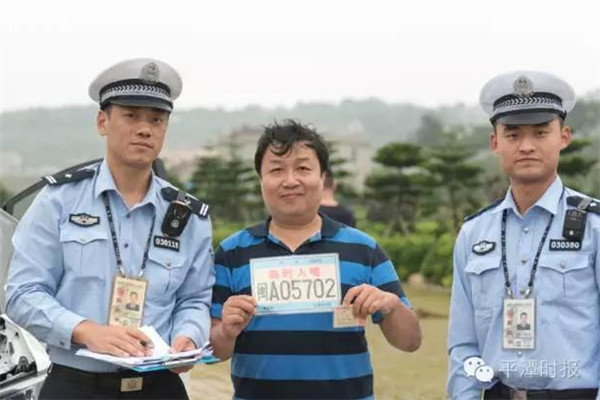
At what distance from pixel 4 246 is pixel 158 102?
1.20 meters

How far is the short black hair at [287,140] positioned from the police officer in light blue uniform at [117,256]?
0.28m

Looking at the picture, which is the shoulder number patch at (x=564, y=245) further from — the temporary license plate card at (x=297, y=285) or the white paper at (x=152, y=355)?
the white paper at (x=152, y=355)

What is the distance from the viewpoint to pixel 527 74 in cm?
269

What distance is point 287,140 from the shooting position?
269cm

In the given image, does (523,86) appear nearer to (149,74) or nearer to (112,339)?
(149,74)

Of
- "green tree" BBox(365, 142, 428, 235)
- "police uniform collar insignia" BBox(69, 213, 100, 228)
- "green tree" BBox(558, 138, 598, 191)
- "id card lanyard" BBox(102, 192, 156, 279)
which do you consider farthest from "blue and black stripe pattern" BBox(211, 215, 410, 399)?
"green tree" BBox(365, 142, 428, 235)

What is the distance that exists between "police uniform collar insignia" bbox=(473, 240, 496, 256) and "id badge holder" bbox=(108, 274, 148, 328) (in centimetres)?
100

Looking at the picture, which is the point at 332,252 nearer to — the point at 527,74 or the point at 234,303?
the point at 234,303

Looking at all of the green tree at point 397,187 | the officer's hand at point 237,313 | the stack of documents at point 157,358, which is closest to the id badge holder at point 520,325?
the officer's hand at point 237,313

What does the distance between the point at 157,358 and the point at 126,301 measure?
0.73 ft

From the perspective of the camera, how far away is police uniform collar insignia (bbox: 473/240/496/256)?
263 centimetres

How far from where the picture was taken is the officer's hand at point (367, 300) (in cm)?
250

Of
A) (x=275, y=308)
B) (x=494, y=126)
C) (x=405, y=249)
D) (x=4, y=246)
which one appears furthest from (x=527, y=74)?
(x=405, y=249)

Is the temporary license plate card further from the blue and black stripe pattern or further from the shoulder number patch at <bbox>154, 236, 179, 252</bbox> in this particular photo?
the shoulder number patch at <bbox>154, 236, 179, 252</bbox>
